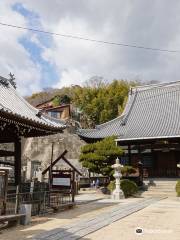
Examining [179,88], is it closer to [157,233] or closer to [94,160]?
[94,160]

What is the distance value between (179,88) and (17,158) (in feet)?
69.5

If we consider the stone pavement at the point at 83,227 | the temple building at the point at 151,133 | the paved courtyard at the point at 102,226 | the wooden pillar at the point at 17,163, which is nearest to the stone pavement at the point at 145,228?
the paved courtyard at the point at 102,226

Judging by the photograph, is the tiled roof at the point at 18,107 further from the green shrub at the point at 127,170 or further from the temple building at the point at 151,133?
the temple building at the point at 151,133

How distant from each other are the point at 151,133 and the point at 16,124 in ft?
50.0

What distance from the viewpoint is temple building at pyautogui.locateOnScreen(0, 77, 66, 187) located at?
43.8 feet

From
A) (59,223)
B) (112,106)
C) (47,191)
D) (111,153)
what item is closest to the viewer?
(59,223)

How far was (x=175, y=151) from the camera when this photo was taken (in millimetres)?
28953

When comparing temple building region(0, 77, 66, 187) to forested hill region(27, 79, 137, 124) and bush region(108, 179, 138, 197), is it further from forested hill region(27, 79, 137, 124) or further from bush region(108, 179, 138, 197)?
forested hill region(27, 79, 137, 124)

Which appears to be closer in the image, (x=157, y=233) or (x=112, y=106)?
(x=157, y=233)

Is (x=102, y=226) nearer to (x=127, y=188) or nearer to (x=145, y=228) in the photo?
(x=145, y=228)

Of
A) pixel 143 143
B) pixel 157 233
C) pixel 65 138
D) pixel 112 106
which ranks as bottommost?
pixel 157 233

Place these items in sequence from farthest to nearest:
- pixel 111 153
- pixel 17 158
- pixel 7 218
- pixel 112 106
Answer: pixel 112 106 < pixel 111 153 < pixel 17 158 < pixel 7 218

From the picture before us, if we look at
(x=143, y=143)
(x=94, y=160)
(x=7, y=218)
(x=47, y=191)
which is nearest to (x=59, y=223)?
(x=7, y=218)

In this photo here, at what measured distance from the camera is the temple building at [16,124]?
43.8ft
